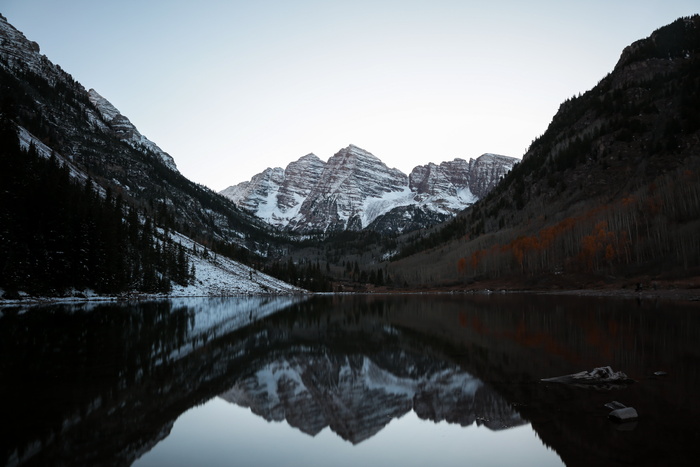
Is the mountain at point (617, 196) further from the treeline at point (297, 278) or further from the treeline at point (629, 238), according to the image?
the treeline at point (297, 278)

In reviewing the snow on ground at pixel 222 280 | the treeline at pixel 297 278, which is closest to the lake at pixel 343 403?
the snow on ground at pixel 222 280

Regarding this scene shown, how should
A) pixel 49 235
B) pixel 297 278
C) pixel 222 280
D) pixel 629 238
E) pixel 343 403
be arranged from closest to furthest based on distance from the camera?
pixel 343 403, pixel 49 235, pixel 629 238, pixel 222 280, pixel 297 278

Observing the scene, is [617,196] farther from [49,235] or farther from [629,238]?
[49,235]

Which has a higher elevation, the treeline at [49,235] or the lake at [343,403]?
the treeline at [49,235]

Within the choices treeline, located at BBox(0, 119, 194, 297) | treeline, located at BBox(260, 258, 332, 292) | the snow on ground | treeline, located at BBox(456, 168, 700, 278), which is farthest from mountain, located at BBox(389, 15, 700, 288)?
treeline, located at BBox(0, 119, 194, 297)

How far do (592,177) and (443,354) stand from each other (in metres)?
155

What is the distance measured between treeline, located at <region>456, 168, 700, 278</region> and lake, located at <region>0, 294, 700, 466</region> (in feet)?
242

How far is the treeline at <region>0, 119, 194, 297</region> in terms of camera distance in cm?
5259

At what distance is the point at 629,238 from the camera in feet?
314

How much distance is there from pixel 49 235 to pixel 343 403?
204 feet

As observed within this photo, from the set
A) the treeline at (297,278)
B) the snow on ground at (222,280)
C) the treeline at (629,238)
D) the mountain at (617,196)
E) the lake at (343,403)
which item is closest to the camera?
the lake at (343,403)

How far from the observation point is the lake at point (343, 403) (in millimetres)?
8625

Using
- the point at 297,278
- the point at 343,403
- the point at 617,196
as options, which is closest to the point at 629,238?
the point at 617,196

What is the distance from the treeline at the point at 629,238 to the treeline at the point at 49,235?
99614 millimetres
